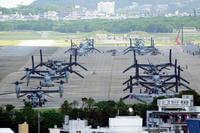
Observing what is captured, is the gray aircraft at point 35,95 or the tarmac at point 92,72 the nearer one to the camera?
the gray aircraft at point 35,95

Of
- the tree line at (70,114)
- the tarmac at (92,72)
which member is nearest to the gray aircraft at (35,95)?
the tarmac at (92,72)

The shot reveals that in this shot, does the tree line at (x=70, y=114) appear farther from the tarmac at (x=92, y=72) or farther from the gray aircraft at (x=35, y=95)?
the tarmac at (x=92, y=72)

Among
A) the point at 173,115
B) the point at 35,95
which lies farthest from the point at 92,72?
the point at 173,115

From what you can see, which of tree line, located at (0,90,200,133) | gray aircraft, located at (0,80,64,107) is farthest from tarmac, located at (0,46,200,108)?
tree line, located at (0,90,200,133)

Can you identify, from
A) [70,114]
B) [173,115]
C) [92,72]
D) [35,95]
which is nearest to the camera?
[173,115]

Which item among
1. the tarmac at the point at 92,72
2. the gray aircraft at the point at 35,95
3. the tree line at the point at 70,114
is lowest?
the tarmac at the point at 92,72

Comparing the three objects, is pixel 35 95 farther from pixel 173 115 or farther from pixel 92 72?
pixel 92 72

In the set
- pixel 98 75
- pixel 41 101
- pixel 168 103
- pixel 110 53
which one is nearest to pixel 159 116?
pixel 168 103

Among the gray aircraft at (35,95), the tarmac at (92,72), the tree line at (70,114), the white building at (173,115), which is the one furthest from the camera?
the tarmac at (92,72)
